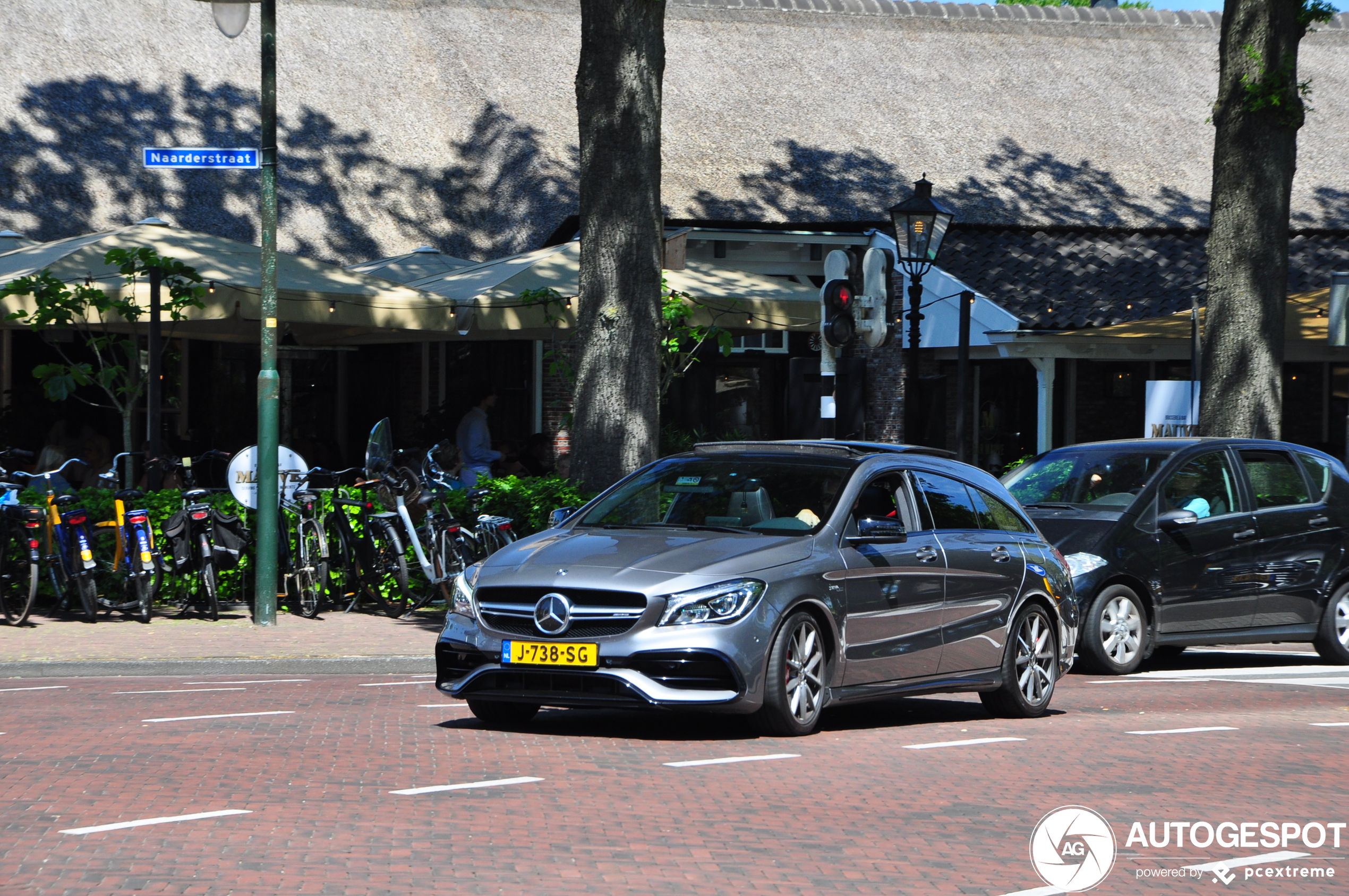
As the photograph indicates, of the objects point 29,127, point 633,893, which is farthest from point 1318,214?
point 633,893

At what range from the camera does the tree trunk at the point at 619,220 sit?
14.6 meters

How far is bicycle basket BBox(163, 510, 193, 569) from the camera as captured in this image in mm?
14375

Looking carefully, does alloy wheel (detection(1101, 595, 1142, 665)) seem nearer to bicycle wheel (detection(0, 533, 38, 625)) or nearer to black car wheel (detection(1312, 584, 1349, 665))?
black car wheel (detection(1312, 584, 1349, 665))

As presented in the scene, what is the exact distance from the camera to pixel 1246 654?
14859mm

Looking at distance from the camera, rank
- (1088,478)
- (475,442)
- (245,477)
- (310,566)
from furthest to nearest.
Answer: (475,442) → (310,566) → (245,477) → (1088,478)

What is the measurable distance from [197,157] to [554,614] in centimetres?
685

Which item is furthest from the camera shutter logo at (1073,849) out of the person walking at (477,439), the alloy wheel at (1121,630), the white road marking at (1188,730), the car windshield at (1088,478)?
the person walking at (477,439)

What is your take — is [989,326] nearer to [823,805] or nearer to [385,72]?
[385,72]

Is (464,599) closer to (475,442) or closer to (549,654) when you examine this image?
(549,654)

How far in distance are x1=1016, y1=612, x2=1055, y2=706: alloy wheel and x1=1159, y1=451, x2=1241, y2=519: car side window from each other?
2935 millimetres

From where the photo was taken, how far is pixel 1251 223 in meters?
16.8

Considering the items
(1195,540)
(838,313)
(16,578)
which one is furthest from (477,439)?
(1195,540)

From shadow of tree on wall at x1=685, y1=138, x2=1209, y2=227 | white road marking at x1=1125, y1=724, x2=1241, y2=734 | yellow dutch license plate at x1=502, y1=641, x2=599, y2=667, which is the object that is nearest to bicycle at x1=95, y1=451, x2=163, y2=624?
yellow dutch license plate at x1=502, y1=641, x2=599, y2=667

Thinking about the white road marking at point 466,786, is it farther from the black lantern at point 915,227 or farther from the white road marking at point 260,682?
the black lantern at point 915,227
